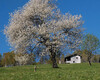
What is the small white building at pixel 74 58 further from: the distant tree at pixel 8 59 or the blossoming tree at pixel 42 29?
the blossoming tree at pixel 42 29

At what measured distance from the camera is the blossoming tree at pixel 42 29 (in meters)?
35.1

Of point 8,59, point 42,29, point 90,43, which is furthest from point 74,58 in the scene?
point 42,29

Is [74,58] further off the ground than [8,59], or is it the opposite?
[8,59]

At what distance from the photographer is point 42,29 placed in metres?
34.8

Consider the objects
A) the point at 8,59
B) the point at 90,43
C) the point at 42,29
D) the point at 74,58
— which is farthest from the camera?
the point at 74,58

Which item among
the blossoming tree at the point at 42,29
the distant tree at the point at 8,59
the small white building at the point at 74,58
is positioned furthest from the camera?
the small white building at the point at 74,58

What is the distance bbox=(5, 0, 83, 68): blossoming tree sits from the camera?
35.1 m

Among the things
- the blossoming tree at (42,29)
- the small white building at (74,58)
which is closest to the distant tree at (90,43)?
the blossoming tree at (42,29)

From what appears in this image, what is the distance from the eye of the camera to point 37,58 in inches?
1510

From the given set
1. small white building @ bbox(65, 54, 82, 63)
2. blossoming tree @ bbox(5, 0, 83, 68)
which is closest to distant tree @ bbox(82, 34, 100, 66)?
blossoming tree @ bbox(5, 0, 83, 68)

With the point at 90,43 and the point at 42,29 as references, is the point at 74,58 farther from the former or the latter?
the point at 42,29

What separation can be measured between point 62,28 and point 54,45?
4.26 meters

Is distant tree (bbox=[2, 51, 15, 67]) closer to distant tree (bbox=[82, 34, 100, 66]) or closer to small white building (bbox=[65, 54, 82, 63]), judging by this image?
small white building (bbox=[65, 54, 82, 63])

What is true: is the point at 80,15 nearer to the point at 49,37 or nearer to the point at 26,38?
the point at 49,37
